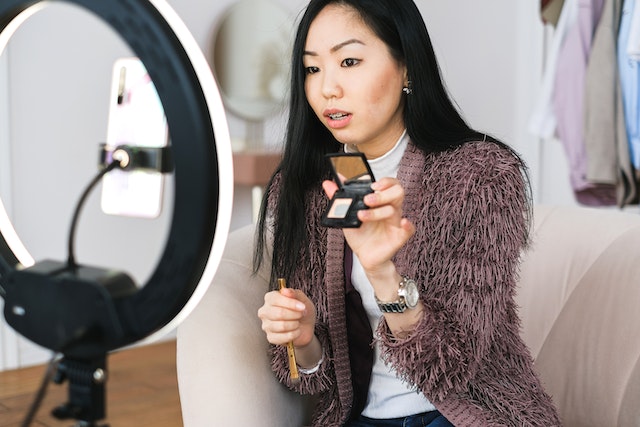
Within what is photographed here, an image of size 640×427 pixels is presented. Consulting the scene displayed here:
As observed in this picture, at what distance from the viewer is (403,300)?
877 mm

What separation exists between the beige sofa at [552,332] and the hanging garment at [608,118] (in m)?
0.93

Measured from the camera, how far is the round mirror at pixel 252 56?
3.07 meters

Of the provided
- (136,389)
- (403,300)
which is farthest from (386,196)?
(136,389)

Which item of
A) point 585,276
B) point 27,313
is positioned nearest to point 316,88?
point 585,276

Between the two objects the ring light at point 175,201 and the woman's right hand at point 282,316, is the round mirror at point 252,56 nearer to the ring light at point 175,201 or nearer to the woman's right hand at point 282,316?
the woman's right hand at point 282,316

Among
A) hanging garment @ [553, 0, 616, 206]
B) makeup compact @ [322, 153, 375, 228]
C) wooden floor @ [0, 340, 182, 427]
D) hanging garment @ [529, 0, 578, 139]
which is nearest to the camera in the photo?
makeup compact @ [322, 153, 375, 228]

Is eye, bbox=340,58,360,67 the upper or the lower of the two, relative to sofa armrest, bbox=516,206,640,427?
upper

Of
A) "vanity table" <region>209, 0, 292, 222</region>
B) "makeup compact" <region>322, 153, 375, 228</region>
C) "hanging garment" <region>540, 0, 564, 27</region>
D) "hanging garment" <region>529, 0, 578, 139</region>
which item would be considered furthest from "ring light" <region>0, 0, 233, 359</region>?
"vanity table" <region>209, 0, 292, 222</region>

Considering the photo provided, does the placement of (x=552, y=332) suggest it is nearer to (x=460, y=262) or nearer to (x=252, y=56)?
(x=460, y=262)

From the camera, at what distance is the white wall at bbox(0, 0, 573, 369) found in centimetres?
43

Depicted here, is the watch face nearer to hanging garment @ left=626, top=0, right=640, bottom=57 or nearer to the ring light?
the ring light

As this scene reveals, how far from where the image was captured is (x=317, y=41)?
1.06m

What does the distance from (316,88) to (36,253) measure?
0.64 metres

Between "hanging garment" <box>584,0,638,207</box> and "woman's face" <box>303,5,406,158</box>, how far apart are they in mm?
1399
